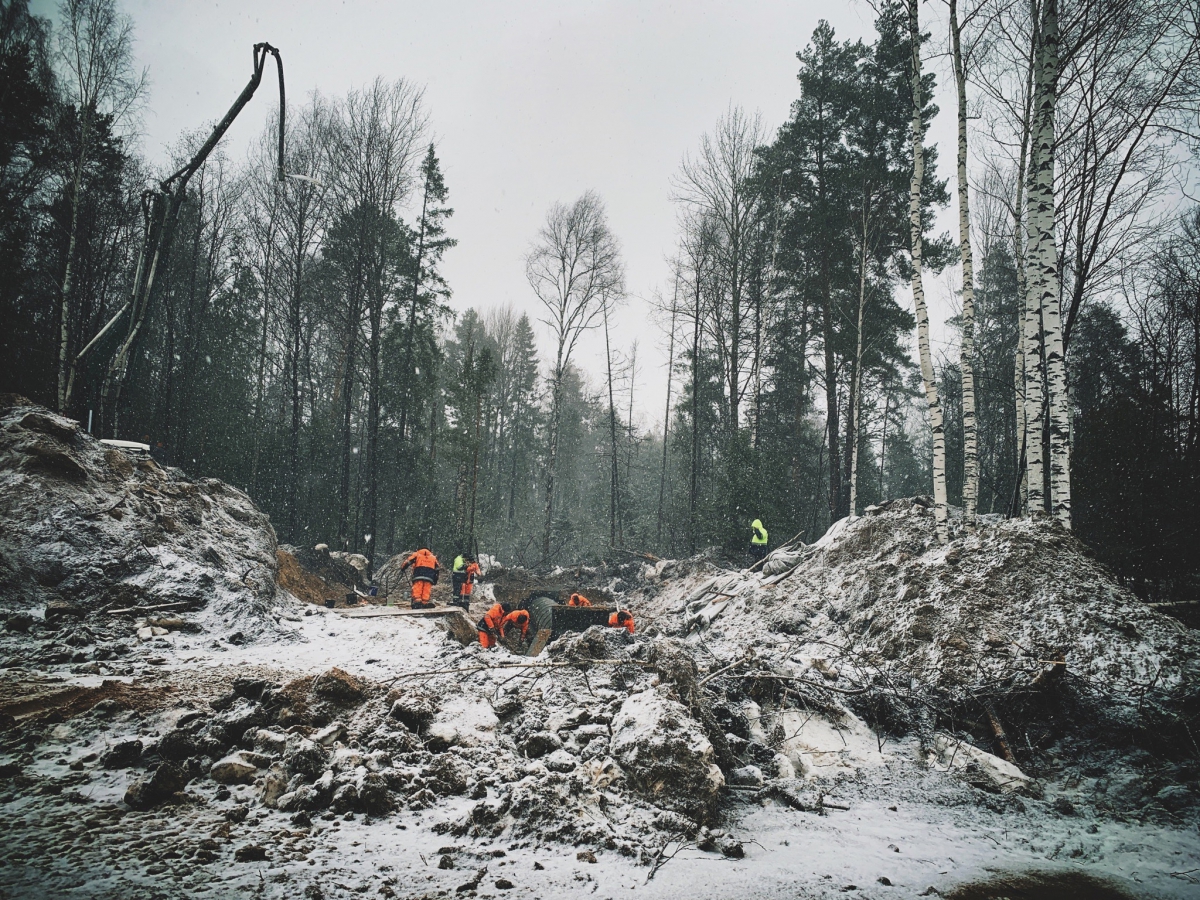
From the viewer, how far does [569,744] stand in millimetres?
3361

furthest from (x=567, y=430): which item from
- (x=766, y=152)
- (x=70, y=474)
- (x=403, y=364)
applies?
(x=70, y=474)

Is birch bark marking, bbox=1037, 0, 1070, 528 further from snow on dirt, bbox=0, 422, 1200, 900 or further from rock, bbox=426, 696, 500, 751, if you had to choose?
rock, bbox=426, 696, 500, 751

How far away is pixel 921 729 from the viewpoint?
430 centimetres

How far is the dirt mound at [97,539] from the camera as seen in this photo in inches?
198

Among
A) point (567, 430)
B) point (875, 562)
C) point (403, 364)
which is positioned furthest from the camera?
point (567, 430)

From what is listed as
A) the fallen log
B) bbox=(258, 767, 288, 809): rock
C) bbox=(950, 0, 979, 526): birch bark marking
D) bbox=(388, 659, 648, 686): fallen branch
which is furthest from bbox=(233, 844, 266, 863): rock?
bbox=(950, 0, 979, 526): birch bark marking

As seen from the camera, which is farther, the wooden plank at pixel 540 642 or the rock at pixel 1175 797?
the wooden plank at pixel 540 642

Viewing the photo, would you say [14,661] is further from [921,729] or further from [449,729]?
[921,729]

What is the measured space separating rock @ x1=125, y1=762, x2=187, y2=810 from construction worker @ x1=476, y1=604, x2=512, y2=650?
5.67 metres

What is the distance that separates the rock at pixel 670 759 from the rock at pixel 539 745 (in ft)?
1.27

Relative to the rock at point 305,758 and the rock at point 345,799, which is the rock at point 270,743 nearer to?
the rock at point 305,758

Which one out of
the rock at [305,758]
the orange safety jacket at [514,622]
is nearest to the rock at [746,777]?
the rock at [305,758]

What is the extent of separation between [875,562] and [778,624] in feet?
6.07

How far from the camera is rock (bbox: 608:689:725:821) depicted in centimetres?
290
